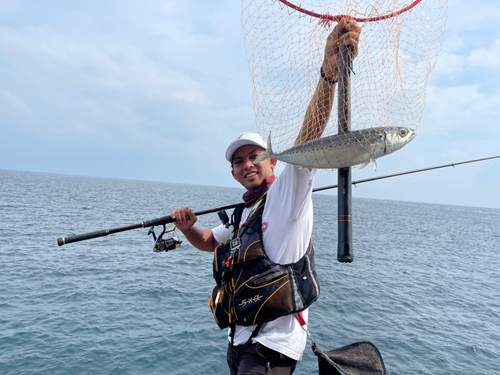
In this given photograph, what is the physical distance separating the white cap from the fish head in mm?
1338

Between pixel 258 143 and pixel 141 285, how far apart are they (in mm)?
13302

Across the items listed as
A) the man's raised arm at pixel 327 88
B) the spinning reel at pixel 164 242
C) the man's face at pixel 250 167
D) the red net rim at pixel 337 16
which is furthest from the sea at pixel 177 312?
the red net rim at pixel 337 16

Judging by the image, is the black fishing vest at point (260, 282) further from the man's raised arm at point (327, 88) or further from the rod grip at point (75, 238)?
the rod grip at point (75, 238)

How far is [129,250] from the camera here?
21375 millimetres

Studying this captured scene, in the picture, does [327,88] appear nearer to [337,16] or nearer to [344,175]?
[344,175]

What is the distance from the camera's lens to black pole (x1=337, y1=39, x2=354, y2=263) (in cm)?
266

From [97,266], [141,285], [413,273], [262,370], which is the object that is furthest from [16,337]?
[413,273]

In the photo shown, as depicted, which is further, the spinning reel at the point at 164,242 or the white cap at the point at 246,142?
the spinning reel at the point at 164,242

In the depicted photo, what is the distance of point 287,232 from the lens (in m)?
2.73

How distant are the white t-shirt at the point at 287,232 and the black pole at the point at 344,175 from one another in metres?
0.30

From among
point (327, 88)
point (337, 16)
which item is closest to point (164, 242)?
point (327, 88)

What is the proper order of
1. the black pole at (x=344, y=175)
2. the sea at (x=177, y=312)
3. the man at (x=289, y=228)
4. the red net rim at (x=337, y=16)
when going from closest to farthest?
1. the man at (x=289, y=228)
2. the black pole at (x=344, y=175)
3. the red net rim at (x=337, y=16)
4. the sea at (x=177, y=312)

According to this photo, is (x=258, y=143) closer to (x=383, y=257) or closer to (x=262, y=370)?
(x=262, y=370)

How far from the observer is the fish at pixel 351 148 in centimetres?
241
